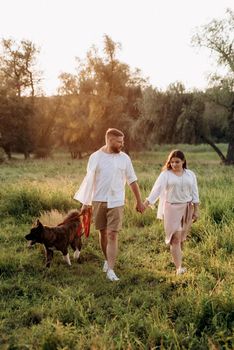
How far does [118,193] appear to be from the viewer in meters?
6.30

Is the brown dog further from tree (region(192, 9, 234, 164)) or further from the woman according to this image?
tree (region(192, 9, 234, 164))

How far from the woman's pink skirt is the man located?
2.32ft

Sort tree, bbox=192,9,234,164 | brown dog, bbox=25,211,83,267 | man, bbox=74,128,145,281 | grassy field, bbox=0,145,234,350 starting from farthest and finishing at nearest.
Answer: tree, bbox=192,9,234,164
brown dog, bbox=25,211,83,267
man, bbox=74,128,145,281
grassy field, bbox=0,145,234,350

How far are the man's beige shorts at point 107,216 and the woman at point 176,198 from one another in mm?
498

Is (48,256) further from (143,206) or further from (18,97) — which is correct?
(18,97)

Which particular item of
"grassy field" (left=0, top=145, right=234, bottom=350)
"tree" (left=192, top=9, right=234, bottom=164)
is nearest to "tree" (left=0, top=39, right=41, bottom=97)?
"tree" (left=192, top=9, right=234, bottom=164)

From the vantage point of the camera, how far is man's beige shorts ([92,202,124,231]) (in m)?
6.25

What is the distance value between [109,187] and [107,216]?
1.47ft

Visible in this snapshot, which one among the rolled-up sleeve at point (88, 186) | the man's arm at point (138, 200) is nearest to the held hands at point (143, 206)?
the man's arm at point (138, 200)

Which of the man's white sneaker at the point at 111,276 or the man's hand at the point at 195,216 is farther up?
the man's hand at the point at 195,216

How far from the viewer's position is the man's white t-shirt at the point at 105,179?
6.25 metres

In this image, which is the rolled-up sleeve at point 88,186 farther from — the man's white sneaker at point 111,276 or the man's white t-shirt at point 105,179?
the man's white sneaker at point 111,276

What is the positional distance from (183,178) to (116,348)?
2942 millimetres

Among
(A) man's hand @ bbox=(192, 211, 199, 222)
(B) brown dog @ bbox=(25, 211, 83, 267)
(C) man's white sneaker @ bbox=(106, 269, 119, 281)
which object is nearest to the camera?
(C) man's white sneaker @ bbox=(106, 269, 119, 281)
